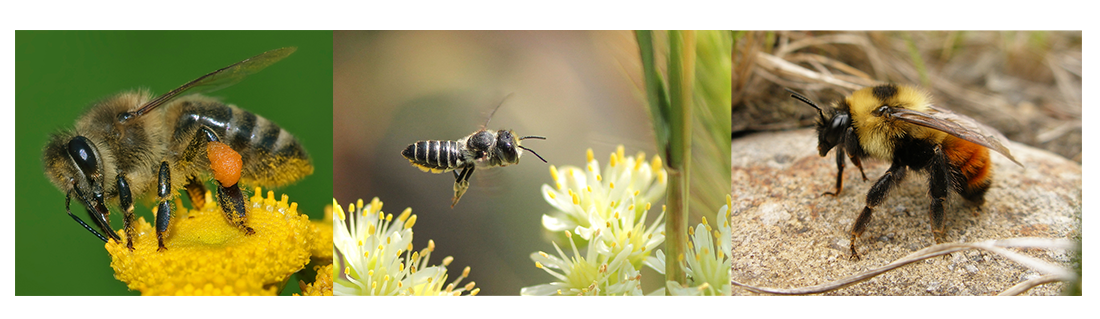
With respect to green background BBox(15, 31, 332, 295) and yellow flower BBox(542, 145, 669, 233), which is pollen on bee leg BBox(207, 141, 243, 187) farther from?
yellow flower BBox(542, 145, 669, 233)

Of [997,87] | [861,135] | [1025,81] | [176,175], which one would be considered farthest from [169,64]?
[1025,81]

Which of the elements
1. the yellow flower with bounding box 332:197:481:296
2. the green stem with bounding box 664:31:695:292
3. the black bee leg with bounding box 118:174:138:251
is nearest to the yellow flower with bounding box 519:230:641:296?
the green stem with bounding box 664:31:695:292

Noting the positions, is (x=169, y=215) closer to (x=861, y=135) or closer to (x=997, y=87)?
(x=861, y=135)

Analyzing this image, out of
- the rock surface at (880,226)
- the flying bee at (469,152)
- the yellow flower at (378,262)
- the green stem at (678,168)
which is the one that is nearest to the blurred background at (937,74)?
the rock surface at (880,226)

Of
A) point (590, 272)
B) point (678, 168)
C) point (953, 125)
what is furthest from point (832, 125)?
point (590, 272)

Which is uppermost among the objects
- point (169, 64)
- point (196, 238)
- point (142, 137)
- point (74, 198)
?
point (169, 64)
